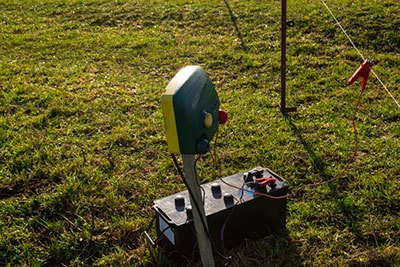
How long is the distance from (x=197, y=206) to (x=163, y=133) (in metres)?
2.02

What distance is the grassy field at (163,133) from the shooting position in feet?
8.70

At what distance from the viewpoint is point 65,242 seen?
267cm

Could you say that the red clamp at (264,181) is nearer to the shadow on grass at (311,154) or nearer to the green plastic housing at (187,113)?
the green plastic housing at (187,113)

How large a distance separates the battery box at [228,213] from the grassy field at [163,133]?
0.10m

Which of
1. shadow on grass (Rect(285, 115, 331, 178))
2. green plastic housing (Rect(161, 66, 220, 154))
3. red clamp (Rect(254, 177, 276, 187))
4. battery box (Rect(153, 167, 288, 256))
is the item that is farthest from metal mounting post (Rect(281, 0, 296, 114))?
green plastic housing (Rect(161, 66, 220, 154))

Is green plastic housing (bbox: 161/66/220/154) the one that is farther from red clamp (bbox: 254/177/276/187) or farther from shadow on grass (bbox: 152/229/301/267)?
shadow on grass (bbox: 152/229/301/267)

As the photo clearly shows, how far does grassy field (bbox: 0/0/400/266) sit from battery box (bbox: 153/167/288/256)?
0.10 metres

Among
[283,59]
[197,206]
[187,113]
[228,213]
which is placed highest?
[187,113]

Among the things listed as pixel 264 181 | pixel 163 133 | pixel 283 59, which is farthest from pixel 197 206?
pixel 283 59

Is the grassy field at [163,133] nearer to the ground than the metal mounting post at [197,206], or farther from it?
nearer to the ground

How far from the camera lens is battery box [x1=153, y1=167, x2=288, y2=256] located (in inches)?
91.5

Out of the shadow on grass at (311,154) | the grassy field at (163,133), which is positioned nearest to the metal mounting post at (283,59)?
the grassy field at (163,133)

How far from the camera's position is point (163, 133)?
395 centimetres

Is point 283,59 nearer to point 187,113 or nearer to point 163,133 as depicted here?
point 163,133
